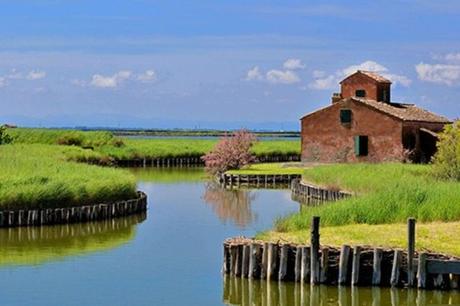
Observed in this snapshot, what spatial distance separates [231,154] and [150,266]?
4388 centimetres

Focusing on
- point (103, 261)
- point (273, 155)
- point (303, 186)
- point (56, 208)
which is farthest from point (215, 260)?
point (273, 155)

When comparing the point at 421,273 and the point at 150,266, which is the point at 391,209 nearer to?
the point at 421,273

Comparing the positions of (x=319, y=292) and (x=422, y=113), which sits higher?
(x=422, y=113)

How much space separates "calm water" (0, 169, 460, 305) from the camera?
77.2ft

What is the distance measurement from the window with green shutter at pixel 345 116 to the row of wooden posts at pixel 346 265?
1737 inches

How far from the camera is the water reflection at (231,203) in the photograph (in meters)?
42.2

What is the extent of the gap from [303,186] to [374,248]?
102 feet

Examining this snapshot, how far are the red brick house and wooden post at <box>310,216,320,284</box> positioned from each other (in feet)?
135

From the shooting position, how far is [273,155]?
99750mm

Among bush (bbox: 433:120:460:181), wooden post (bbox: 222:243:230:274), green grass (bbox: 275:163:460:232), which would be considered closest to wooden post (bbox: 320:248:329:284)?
wooden post (bbox: 222:243:230:274)

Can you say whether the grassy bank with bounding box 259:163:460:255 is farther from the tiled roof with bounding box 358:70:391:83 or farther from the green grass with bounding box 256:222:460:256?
the tiled roof with bounding box 358:70:391:83

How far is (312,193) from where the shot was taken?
52.4m

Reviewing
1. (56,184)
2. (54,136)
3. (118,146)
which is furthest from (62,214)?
(54,136)

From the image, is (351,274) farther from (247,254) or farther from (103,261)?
(103,261)
